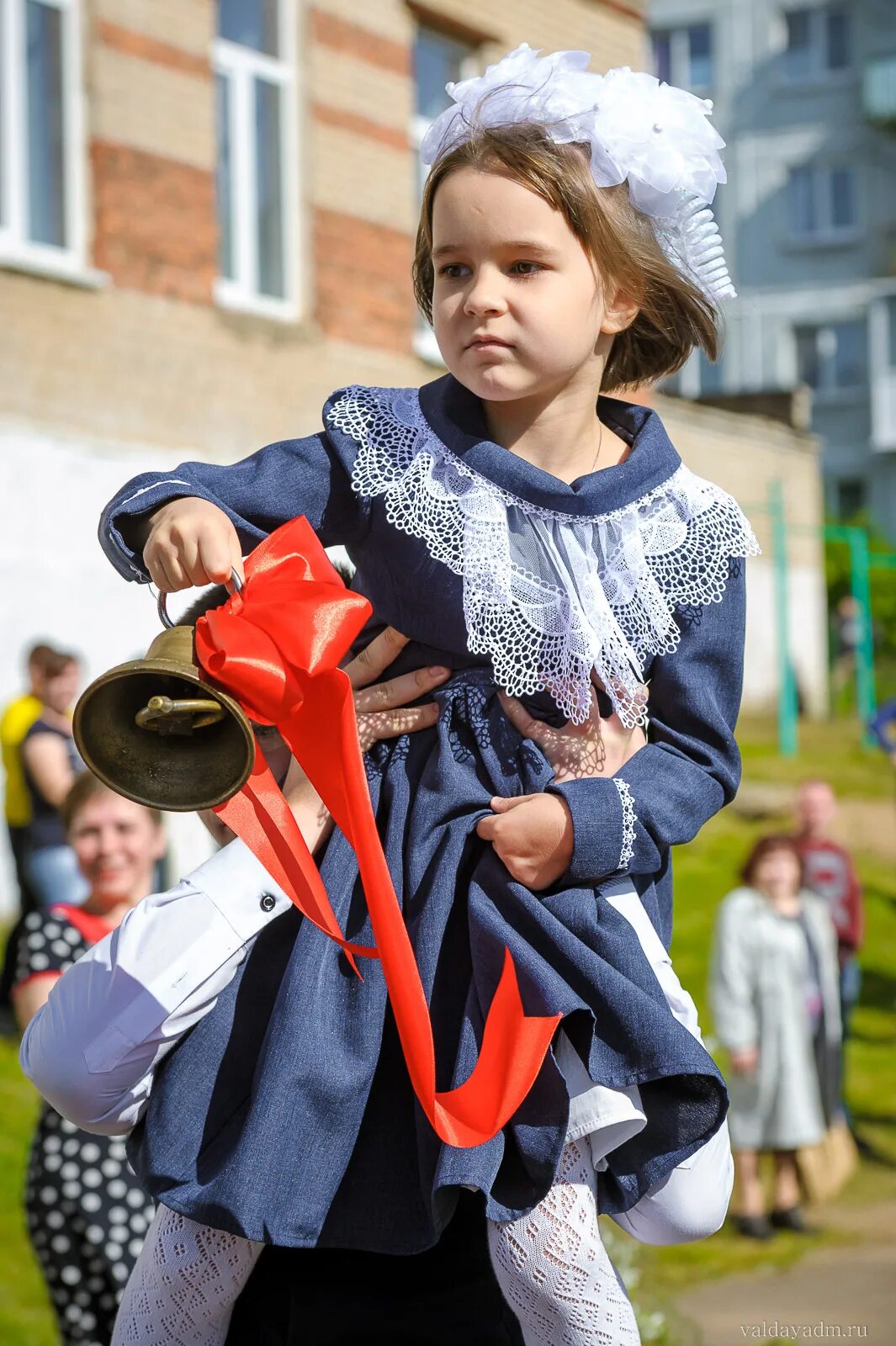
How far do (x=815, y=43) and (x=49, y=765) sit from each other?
30944mm

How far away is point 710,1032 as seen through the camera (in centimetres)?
982

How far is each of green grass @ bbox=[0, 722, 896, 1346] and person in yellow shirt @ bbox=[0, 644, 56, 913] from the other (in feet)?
3.44

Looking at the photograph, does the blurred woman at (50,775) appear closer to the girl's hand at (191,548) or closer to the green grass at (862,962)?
the green grass at (862,962)

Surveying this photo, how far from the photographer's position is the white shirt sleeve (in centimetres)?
214

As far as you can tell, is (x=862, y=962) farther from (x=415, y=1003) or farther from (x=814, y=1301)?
(x=415, y=1003)

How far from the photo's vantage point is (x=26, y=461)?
9562 mm

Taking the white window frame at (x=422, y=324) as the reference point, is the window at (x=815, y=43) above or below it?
above

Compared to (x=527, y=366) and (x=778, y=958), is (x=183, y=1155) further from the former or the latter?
(x=778, y=958)

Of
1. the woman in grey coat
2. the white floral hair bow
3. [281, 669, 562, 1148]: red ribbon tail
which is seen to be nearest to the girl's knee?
[281, 669, 562, 1148]: red ribbon tail

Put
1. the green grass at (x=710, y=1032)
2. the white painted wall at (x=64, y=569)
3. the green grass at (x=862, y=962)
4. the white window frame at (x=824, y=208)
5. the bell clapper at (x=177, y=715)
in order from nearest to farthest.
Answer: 1. the bell clapper at (x=177, y=715)
2. the green grass at (x=710, y=1032)
3. the green grass at (x=862, y=962)
4. the white painted wall at (x=64, y=569)
5. the white window frame at (x=824, y=208)

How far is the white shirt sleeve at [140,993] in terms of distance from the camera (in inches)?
84.3

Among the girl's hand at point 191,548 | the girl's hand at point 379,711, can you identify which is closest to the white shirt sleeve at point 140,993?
the girl's hand at point 379,711

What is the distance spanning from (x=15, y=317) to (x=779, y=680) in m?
11.4

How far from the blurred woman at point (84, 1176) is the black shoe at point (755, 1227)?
4.67m
